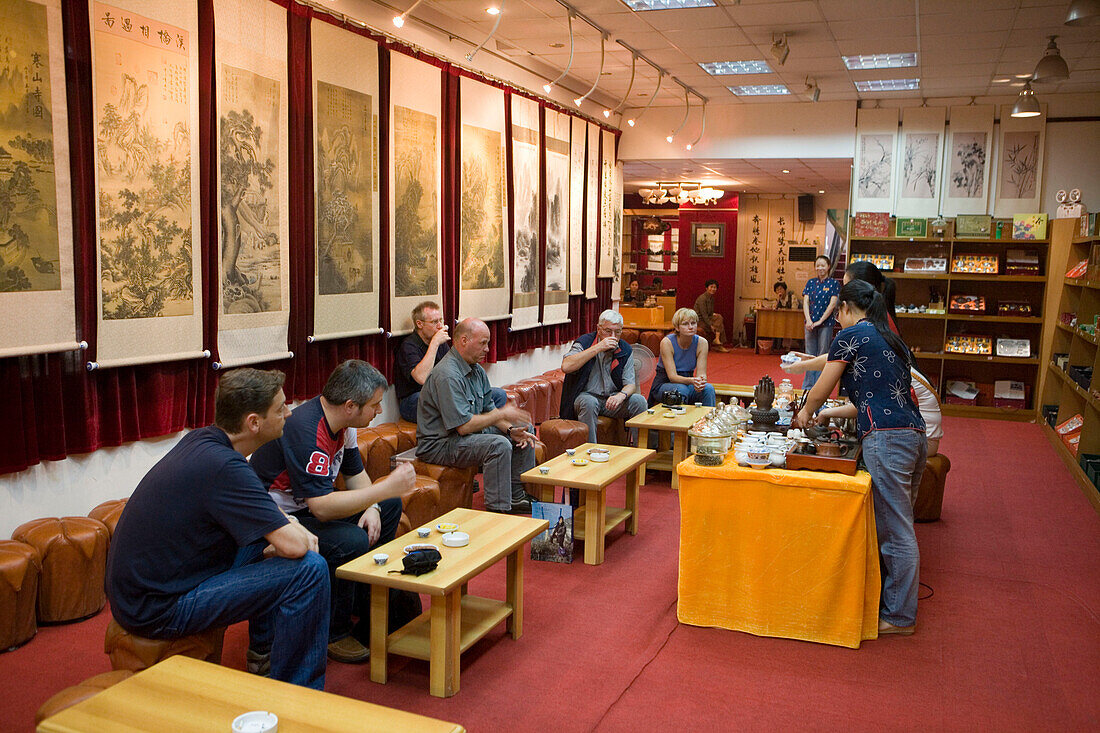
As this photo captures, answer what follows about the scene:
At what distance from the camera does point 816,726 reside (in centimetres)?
314

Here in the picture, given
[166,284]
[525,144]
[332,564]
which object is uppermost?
[525,144]

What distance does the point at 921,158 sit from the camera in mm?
10000

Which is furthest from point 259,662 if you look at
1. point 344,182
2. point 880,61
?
point 880,61

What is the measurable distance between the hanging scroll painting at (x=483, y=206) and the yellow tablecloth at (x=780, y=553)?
370 cm

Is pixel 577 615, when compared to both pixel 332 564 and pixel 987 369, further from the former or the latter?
pixel 987 369

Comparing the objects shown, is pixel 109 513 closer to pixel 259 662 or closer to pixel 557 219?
pixel 259 662

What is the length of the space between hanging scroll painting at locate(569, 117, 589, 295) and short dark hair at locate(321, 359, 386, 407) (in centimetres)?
632

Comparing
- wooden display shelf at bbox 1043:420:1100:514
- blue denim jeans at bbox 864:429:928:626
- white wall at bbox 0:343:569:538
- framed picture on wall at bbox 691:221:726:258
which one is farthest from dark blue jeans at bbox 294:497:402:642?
framed picture on wall at bbox 691:221:726:258

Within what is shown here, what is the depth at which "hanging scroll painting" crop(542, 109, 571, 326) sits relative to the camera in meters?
8.88

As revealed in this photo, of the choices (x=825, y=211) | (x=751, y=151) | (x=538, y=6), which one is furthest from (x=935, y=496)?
(x=825, y=211)

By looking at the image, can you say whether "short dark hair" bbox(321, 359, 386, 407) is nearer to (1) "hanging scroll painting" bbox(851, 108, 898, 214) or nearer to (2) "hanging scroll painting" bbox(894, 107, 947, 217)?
(1) "hanging scroll painting" bbox(851, 108, 898, 214)

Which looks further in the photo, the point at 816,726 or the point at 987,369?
the point at 987,369

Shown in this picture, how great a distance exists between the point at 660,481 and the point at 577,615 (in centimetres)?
275

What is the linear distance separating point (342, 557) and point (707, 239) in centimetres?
1501
